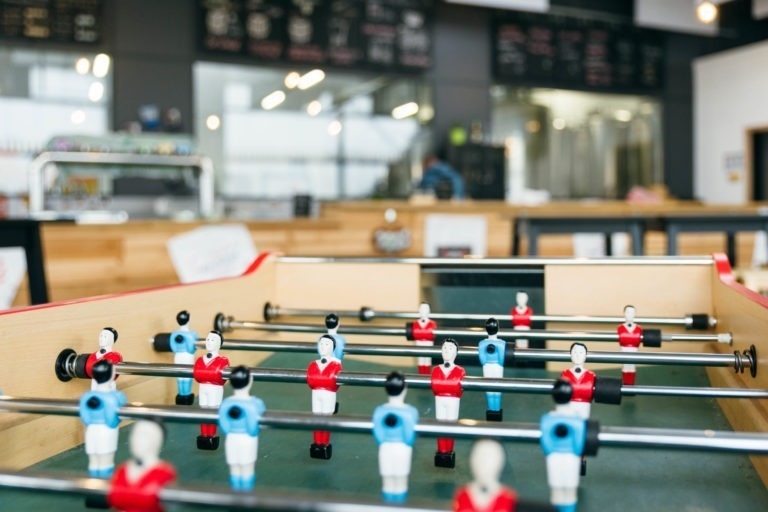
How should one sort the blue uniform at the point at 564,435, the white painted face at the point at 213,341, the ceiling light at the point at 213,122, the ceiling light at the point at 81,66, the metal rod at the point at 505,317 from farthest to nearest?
the ceiling light at the point at 213,122 → the ceiling light at the point at 81,66 → the metal rod at the point at 505,317 → the white painted face at the point at 213,341 → the blue uniform at the point at 564,435

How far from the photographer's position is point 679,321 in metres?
1.60

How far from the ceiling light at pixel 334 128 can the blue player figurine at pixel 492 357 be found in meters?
5.86

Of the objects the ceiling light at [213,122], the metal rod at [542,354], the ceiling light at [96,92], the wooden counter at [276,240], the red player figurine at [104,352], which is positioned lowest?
the metal rod at [542,354]

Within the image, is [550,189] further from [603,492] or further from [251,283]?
[603,492]

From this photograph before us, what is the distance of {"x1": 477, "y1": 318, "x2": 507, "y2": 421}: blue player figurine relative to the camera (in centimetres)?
121

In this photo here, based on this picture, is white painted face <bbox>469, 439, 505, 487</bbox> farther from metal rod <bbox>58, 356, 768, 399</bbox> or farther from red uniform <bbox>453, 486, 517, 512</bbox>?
metal rod <bbox>58, 356, 768, 399</bbox>

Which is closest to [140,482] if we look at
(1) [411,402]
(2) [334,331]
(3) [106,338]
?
(3) [106,338]

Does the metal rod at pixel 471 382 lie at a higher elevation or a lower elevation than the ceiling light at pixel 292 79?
lower

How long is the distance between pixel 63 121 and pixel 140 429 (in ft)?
19.2

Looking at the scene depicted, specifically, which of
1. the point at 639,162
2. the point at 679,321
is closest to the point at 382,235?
the point at 679,321

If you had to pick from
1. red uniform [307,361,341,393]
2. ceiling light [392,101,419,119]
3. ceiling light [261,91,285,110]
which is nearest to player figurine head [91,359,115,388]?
red uniform [307,361,341,393]

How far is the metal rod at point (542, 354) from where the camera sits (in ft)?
3.78

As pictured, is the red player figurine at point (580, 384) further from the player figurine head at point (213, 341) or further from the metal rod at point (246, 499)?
the player figurine head at point (213, 341)

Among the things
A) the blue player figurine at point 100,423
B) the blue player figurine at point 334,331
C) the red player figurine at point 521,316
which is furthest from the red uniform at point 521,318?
the blue player figurine at point 100,423
